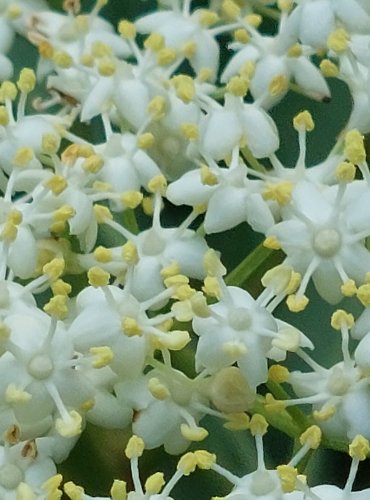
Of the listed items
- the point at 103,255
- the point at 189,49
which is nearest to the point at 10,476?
the point at 103,255

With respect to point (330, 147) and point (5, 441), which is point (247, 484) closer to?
point (5, 441)

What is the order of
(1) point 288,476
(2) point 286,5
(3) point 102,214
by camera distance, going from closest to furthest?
(1) point 288,476
(3) point 102,214
(2) point 286,5

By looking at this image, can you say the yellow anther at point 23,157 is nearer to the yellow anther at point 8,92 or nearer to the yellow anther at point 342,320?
the yellow anther at point 8,92

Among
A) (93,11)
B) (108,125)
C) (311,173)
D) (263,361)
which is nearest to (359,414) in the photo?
(263,361)

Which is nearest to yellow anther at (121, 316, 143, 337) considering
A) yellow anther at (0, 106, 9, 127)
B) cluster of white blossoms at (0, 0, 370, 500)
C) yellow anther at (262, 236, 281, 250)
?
cluster of white blossoms at (0, 0, 370, 500)

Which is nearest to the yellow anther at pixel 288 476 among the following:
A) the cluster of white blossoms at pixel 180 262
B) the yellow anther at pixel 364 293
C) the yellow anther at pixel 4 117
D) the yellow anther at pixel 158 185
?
the cluster of white blossoms at pixel 180 262

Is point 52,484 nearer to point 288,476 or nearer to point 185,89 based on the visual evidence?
point 288,476
